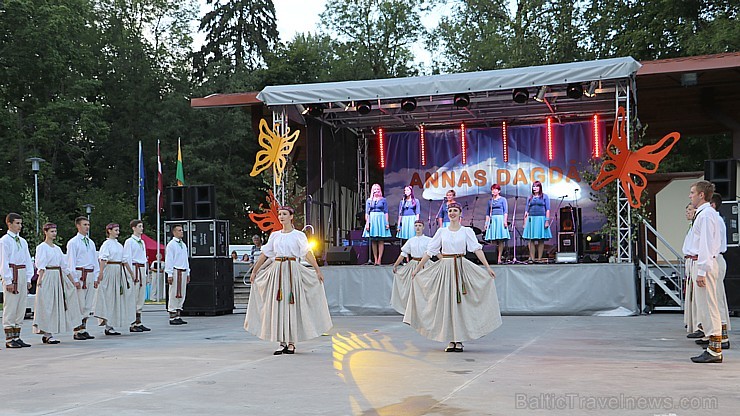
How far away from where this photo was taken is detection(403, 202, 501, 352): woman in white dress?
9.25 meters

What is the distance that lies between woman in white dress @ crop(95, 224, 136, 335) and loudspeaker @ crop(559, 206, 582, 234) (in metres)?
9.20

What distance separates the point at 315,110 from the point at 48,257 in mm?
7630

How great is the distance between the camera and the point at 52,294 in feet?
37.7

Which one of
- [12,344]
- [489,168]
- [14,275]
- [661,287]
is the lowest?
[12,344]

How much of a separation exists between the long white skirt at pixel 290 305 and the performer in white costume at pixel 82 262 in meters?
3.83

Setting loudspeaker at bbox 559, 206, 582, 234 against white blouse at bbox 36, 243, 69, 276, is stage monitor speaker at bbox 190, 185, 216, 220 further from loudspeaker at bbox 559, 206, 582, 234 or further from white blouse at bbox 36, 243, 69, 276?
loudspeaker at bbox 559, 206, 582, 234

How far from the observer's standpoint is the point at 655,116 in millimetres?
19469

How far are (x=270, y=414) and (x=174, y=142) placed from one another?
117 ft

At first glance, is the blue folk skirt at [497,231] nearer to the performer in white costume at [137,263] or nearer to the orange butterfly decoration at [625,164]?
the orange butterfly decoration at [625,164]

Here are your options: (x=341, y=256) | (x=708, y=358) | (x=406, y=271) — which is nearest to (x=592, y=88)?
(x=406, y=271)

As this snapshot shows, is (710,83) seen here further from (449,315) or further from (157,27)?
(157,27)

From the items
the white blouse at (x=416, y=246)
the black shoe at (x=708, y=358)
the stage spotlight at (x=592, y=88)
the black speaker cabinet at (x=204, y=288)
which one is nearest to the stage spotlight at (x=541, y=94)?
the stage spotlight at (x=592, y=88)

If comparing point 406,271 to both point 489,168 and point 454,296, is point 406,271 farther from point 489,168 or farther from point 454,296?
point 489,168

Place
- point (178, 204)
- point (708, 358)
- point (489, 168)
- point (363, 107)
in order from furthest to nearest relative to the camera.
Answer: point (489, 168), point (363, 107), point (178, 204), point (708, 358)
